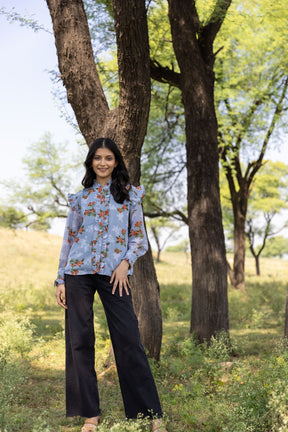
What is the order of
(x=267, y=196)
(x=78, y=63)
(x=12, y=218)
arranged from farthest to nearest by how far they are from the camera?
(x=267, y=196) < (x=12, y=218) < (x=78, y=63)

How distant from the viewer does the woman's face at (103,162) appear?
3.92 meters

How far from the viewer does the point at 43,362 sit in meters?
6.30

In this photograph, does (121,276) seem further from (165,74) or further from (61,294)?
(165,74)

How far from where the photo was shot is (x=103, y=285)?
3.69m

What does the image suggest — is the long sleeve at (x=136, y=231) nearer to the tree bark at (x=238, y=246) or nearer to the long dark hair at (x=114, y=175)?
the long dark hair at (x=114, y=175)

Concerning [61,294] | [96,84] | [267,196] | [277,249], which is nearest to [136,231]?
[61,294]

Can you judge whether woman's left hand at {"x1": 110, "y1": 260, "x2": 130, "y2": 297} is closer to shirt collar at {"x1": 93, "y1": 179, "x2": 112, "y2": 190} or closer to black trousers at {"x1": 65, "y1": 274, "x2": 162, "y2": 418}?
black trousers at {"x1": 65, "y1": 274, "x2": 162, "y2": 418}

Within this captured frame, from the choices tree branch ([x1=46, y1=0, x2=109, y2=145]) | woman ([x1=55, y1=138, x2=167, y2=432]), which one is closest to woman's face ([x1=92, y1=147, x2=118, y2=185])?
woman ([x1=55, y1=138, x2=167, y2=432])

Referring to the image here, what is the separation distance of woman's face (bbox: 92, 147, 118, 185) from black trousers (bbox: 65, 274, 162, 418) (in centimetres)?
94

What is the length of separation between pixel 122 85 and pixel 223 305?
4146 millimetres

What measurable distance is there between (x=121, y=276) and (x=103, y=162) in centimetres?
105

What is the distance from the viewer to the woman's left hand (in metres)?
Answer: 3.63

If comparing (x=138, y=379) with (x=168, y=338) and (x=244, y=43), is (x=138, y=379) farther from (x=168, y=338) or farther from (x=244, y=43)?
(x=244, y=43)

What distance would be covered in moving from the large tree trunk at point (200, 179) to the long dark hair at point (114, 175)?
3.64 metres
